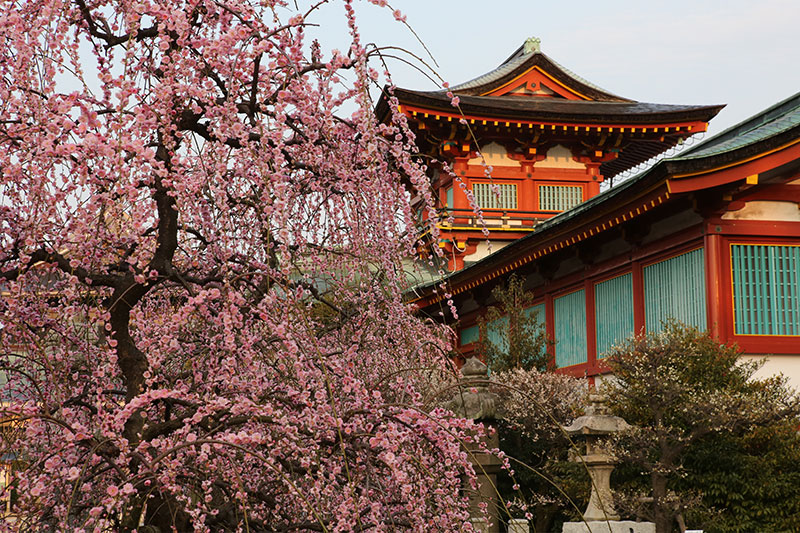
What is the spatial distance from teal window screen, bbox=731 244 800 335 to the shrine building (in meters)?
0.02

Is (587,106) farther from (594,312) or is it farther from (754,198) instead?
(754,198)

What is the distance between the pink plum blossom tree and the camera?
342cm

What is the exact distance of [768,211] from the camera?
11.3 meters

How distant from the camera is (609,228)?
12.5m

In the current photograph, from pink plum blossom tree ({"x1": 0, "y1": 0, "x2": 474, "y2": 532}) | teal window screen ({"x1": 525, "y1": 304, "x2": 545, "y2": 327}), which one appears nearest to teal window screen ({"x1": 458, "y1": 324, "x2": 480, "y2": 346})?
teal window screen ({"x1": 525, "y1": 304, "x2": 545, "y2": 327})

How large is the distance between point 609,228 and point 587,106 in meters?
9.12

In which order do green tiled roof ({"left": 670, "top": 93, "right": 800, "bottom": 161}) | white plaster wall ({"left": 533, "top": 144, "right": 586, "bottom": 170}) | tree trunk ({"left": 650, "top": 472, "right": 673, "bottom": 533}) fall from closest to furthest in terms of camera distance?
tree trunk ({"left": 650, "top": 472, "right": 673, "bottom": 533}) < green tiled roof ({"left": 670, "top": 93, "right": 800, "bottom": 161}) < white plaster wall ({"left": 533, "top": 144, "right": 586, "bottom": 170})

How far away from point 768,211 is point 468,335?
8.64m

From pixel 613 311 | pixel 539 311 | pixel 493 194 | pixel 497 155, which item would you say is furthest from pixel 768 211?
pixel 497 155

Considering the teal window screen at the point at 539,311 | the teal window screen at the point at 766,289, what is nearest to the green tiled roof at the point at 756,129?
the teal window screen at the point at 766,289

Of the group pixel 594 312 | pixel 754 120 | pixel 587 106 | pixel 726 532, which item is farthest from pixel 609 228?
pixel 587 106

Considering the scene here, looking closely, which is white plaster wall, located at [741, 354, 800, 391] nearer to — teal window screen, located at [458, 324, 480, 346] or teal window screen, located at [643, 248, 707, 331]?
teal window screen, located at [643, 248, 707, 331]

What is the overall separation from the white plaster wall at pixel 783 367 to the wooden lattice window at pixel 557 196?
10074 mm

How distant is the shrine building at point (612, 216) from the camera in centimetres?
1088
